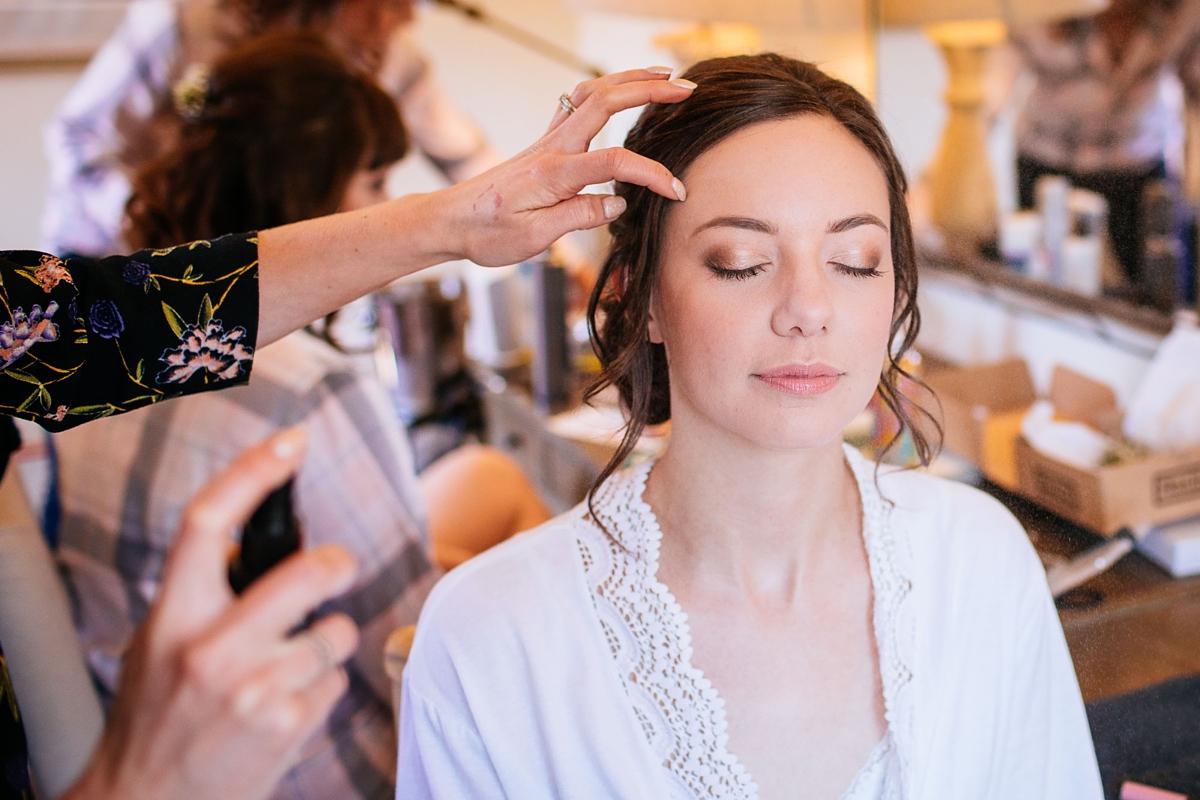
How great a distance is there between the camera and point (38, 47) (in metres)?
3.32

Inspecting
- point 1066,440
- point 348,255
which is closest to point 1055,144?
point 1066,440

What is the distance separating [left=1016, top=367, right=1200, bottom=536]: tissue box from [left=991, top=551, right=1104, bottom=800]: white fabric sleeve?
0.28 meters

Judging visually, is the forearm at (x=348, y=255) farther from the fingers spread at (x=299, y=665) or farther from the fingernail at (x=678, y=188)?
the fingers spread at (x=299, y=665)

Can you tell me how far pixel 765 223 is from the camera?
0.95m

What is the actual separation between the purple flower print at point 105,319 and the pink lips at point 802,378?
588 mm

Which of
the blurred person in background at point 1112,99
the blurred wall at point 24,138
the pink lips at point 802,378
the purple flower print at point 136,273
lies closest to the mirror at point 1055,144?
the blurred person in background at point 1112,99

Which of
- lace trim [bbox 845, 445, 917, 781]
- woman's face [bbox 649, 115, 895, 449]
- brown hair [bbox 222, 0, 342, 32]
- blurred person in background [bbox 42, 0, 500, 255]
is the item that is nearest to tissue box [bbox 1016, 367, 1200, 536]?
lace trim [bbox 845, 445, 917, 781]

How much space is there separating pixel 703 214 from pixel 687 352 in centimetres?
14

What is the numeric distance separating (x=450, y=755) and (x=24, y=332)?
1.84ft

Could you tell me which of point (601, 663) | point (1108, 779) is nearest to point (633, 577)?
point (601, 663)

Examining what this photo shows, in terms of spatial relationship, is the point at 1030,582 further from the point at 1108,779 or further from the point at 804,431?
the point at 804,431

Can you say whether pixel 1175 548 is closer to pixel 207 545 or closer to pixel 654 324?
pixel 654 324

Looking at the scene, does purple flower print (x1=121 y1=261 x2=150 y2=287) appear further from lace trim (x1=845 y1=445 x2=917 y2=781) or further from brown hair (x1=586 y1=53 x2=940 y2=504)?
lace trim (x1=845 y1=445 x2=917 y2=781)

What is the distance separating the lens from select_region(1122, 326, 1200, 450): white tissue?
57.6 inches
